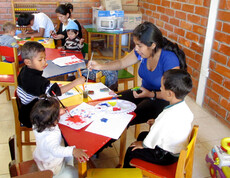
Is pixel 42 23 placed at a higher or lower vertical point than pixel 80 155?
higher

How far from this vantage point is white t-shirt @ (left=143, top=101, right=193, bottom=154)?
1440 mm

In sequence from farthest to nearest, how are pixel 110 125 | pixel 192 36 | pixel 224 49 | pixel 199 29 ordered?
pixel 192 36, pixel 199 29, pixel 224 49, pixel 110 125

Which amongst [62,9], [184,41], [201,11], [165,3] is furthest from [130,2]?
[201,11]

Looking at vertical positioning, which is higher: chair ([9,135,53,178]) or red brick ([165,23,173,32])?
red brick ([165,23,173,32])

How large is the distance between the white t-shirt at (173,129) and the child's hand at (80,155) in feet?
1.41

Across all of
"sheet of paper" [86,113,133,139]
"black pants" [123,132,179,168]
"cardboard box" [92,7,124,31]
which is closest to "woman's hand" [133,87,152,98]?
"sheet of paper" [86,113,133,139]

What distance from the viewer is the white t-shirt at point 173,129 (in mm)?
1440

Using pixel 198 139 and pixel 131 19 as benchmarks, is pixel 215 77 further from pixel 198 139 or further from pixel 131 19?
pixel 131 19

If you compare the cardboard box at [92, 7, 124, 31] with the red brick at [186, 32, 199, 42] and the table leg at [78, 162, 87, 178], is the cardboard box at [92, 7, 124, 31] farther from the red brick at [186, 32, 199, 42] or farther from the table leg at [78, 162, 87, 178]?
the table leg at [78, 162, 87, 178]

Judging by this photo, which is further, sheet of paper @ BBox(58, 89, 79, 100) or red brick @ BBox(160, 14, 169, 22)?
red brick @ BBox(160, 14, 169, 22)

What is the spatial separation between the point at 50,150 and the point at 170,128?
2.34 ft

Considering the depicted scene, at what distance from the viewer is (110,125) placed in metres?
1.56

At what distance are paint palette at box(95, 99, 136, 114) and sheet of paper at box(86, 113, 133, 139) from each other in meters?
0.05

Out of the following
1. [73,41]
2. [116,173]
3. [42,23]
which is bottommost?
[116,173]
